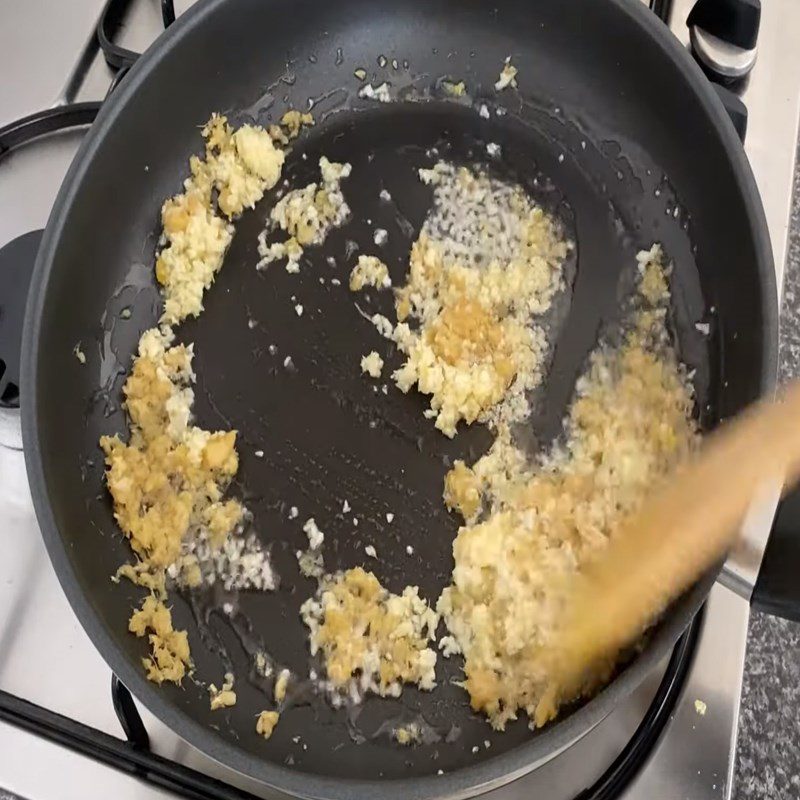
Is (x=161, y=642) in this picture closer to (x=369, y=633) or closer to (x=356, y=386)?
(x=369, y=633)

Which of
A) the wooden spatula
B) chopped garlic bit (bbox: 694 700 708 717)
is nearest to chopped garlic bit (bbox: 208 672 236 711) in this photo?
the wooden spatula

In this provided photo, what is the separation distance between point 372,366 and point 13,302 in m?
0.31

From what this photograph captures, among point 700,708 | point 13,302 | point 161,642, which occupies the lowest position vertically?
point 700,708

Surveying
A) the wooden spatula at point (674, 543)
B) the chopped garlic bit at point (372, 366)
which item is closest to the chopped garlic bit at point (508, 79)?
the chopped garlic bit at point (372, 366)

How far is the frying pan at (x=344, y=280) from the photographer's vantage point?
0.72 meters

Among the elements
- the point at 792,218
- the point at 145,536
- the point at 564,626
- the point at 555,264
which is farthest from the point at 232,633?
the point at 792,218

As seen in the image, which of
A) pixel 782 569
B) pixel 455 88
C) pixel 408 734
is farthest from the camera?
pixel 455 88

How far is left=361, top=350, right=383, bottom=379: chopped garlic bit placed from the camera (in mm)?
833

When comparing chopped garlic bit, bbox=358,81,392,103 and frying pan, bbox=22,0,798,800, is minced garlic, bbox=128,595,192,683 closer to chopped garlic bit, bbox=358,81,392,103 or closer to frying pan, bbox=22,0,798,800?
frying pan, bbox=22,0,798,800

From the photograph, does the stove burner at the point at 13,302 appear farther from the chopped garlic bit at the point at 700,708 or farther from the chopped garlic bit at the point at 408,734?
the chopped garlic bit at the point at 700,708

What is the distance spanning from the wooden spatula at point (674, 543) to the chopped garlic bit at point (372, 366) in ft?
0.89

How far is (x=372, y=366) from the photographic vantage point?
0.83m

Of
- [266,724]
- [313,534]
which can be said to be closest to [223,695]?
[266,724]

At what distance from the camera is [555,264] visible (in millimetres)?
855
